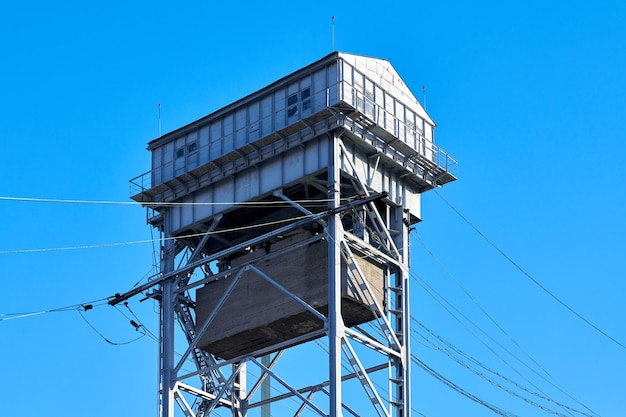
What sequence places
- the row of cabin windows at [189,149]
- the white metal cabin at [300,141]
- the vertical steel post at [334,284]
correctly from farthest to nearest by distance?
the row of cabin windows at [189,149], the white metal cabin at [300,141], the vertical steel post at [334,284]

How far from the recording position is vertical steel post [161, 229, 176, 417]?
6862 centimetres

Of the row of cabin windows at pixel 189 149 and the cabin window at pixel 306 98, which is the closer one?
the cabin window at pixel 306 98

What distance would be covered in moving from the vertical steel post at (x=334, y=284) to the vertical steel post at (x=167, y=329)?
873 cm

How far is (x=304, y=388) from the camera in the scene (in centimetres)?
6688

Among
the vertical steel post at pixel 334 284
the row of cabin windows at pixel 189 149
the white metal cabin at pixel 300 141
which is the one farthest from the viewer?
the row of cabin windows at pixel 189 149

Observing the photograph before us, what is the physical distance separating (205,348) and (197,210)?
5.68 metres

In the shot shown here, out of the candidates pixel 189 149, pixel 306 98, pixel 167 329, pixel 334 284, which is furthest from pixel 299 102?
pixel 167 329

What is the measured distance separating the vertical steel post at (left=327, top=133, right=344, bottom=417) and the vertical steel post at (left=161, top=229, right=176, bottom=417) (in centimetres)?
873

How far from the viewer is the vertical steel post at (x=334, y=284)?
205 ft

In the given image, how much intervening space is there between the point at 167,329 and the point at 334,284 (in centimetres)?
928

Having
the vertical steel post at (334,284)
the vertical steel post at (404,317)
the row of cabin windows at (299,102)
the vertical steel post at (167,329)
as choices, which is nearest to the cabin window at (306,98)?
the row of cabin windows at (299,102)

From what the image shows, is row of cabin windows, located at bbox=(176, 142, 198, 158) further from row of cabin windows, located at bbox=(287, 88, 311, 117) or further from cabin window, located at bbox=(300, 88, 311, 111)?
cabin window, located at bbox=(300, 88, 311, 111)

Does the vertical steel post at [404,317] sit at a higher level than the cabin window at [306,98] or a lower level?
lower

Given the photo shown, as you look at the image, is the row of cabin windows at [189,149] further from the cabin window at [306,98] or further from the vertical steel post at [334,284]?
the vertical steel post at [334,284]
